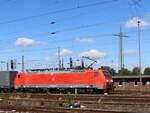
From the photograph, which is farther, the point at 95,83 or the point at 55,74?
the point at 55,74

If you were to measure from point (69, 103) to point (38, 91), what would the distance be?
2580cm

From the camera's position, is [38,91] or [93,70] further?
[38,91]

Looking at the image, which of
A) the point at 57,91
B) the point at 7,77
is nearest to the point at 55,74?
the point at 57,91

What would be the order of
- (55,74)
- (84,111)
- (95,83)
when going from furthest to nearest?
(55,74)
(95,83)
(84,111)

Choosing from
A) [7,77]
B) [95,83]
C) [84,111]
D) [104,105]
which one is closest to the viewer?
[84,111]

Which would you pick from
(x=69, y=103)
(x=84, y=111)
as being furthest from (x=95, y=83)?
(x=84, y=111)

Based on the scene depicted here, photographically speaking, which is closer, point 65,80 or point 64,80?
point 65,80

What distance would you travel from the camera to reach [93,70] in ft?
152

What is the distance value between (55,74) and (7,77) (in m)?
11.4

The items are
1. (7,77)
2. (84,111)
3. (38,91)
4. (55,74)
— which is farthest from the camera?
(7,77)

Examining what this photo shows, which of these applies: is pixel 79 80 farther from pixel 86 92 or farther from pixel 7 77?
pixel 7 77

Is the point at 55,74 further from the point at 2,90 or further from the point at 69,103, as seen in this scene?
the point at 69,103

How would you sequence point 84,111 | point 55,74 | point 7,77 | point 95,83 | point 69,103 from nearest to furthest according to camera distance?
point 84,111, point 69,103, point 95,83, point 55,74, point 7,77

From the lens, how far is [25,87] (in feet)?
181
